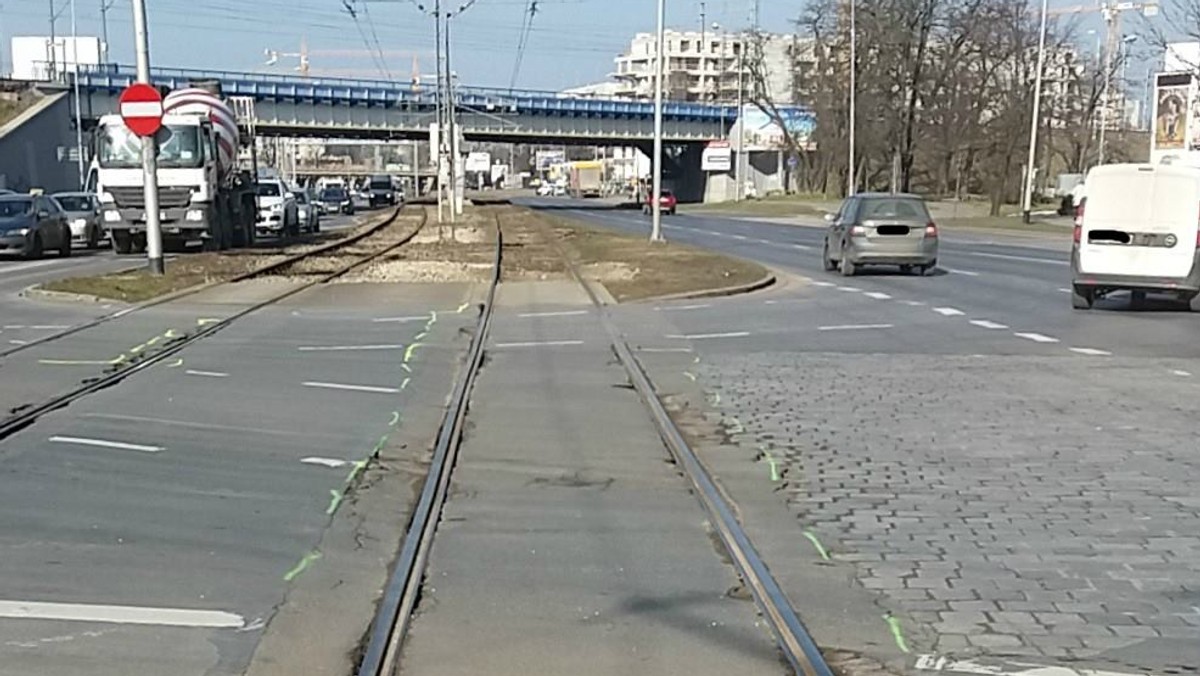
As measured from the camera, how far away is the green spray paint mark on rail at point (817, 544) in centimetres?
710

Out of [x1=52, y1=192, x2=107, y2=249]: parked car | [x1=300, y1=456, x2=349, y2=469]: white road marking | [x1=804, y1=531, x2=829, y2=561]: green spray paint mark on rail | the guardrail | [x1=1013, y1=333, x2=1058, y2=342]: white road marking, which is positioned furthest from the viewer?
the guardrail

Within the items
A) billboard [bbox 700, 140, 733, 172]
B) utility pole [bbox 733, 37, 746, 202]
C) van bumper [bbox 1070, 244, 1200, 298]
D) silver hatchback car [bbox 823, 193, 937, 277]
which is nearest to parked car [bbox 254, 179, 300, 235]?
silver hatchback car [bbox 823, 193, 937, 277]

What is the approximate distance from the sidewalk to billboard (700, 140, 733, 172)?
280ft

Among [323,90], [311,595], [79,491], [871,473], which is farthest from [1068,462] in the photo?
[323,90]

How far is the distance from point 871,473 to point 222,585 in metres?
4.29

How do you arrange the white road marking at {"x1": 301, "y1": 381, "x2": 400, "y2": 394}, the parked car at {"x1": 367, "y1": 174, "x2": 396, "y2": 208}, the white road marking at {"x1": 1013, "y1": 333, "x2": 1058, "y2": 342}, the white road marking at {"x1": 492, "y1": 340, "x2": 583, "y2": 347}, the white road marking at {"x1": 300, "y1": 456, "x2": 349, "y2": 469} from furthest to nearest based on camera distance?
the parked car at {"x1": 367, "y1": 174, "x2": 396, "y2": 208}
the white road marking at {"x1": 1013, "y1": 333, "x2": 1058, "y2": 342}
the white road marking at {"x1": 492, "y1": 340, "x2": 583, "y2": 347}
the white road marking at {"x1": 301, "y1": 381, "x2": 400, "y2": 394}
the white road marking at {"x1": 300, "y1": 456, "x2": 349, "y2": 469}

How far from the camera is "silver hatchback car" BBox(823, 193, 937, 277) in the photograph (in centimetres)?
2756

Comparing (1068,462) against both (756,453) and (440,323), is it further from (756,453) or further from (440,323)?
(440,323)

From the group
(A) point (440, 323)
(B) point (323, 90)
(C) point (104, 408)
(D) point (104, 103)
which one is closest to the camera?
(C) point (104, 408)

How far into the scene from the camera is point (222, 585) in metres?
6.50

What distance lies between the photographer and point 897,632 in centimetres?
584

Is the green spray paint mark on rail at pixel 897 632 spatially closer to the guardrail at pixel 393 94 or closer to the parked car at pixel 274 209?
the parked car at pixel 274 209

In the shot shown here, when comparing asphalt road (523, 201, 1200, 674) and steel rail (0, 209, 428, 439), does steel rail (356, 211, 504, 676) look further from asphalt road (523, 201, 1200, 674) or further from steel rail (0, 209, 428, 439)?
steel rail (0, 209, 428, 439)

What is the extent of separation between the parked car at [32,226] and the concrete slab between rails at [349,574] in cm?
2721
